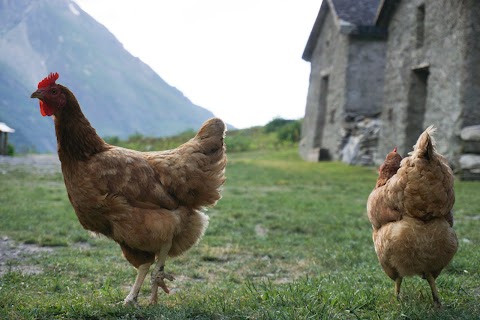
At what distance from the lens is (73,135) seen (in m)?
4.43

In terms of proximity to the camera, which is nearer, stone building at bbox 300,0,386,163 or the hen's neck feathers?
the hen's neck feathers

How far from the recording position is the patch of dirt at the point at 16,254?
18.6ft

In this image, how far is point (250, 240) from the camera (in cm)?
773

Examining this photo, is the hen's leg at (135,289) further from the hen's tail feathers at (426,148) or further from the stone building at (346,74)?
the stone building at (346,74)

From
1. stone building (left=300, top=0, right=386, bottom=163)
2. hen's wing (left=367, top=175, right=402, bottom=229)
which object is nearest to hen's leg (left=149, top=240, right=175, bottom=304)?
hen's wing (left=367, top=175, right=402, bottom=229)

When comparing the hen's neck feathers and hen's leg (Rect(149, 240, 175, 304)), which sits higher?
the hen's neck feathers

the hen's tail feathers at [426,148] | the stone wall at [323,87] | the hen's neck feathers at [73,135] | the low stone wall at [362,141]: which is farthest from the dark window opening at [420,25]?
the hen's neck feathers at [73,135]

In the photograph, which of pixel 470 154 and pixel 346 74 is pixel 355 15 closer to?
pixel 346 74

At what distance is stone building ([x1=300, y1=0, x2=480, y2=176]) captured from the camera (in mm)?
15398

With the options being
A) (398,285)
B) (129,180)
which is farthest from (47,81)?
(398,285)

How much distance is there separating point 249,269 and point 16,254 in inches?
118

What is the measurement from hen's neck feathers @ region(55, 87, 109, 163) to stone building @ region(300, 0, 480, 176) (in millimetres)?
13658

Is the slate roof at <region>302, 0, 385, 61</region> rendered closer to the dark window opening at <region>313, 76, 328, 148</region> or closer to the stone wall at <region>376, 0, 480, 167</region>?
the stone wall at <region>376, 0, 480, 167</region>

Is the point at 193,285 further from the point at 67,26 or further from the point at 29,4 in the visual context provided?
the point at 67,26
